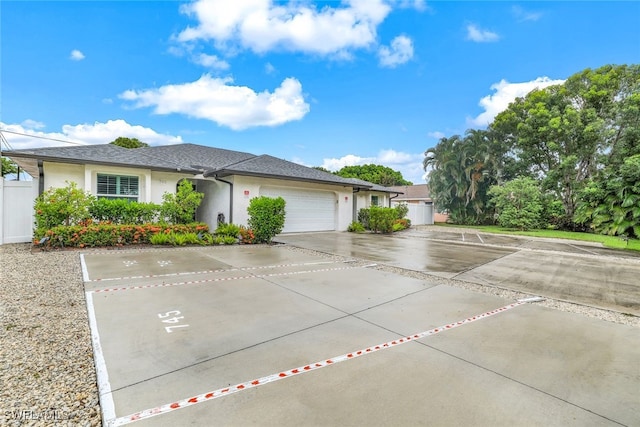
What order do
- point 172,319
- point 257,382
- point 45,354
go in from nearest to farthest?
1. point 257,382
2. point 45,354
3. point 172,319

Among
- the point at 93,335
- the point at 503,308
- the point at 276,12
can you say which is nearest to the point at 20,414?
the point at 93,335

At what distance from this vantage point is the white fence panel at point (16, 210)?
31.7 feet

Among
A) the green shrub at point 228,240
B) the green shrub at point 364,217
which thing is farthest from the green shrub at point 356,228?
the green shrub at point 228,240

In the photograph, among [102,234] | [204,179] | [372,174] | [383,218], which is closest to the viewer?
[102,234]

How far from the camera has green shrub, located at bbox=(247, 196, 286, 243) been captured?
37.7 ft

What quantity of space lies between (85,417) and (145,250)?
8.17 meters

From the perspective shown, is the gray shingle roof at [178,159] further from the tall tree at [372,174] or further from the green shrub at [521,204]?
the tall tree at [372,174]

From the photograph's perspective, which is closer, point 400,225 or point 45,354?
point 45,354

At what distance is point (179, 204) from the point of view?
37.8 ft

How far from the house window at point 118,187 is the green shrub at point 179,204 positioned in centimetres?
138

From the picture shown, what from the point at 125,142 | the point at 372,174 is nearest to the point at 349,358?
the point at 125,142

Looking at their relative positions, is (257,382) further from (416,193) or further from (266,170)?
(416,193)

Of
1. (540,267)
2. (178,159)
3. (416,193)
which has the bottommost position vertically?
(540,267)

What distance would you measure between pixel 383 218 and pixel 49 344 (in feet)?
49.0
